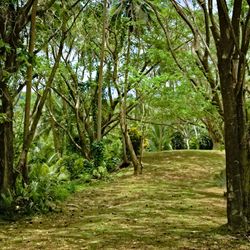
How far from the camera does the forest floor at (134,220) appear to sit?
20.7 ft

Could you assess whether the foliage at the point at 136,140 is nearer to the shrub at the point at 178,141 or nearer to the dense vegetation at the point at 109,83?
the dense vegetation at the point at 109,83

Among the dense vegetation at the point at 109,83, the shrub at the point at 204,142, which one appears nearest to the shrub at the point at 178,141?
the shrub at the point at 204,142

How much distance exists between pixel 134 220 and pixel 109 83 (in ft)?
40.6

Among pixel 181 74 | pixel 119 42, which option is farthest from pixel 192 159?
pixel 181 74

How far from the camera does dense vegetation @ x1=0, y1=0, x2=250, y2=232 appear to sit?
22.3 ft

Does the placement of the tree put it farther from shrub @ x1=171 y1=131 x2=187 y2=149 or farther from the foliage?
shrub @ x1=171 y1=131 x2=187 y2=149

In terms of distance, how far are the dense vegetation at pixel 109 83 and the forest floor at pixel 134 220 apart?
0.59 meters

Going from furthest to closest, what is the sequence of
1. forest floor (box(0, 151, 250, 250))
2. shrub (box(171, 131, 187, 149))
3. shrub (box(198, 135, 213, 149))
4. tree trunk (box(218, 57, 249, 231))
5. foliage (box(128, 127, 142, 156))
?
shrub (box(171, 131, 187, 149)) → shrub (box(198, 135, 213, 149)) → foliage (box(128, 127, 142, 156)) → tree trunk (box(218, 57, 249, 231)) → forest floor (box(0, 151, 250, 250))

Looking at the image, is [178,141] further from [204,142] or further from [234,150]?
[234,150]

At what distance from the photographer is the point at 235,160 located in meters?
6.59

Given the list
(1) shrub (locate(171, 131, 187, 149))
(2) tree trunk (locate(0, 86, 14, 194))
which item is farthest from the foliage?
(1) shrub (locate(171, 131, 187, 149))

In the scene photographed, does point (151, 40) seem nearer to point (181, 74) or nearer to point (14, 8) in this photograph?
point (181, 74)

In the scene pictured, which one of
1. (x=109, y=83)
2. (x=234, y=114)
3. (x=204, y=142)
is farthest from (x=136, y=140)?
(x=234, y=114)

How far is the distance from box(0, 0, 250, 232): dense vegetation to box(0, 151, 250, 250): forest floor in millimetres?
594
